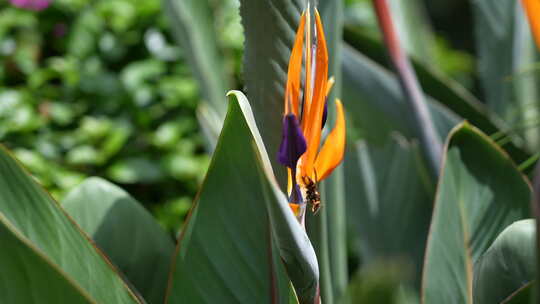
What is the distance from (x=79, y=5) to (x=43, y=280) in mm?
1616

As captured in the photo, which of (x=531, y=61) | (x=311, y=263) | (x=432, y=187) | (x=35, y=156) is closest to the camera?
(x=311, y=263)

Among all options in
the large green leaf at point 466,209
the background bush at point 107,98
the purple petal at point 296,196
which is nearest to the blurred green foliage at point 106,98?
the background bush at point 107,98

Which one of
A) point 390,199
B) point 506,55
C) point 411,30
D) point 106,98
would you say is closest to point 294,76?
point 390,199

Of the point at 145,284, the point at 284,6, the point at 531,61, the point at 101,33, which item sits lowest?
the point at 145,284

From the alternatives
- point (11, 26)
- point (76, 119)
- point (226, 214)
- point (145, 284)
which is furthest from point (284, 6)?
point (11, 26)

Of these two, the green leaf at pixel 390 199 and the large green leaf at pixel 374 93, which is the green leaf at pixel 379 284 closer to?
the green leaf at pixel 390 199

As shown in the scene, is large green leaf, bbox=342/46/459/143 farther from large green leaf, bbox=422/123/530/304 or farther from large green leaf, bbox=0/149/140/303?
large green leaf, bbox=0/149/140/303

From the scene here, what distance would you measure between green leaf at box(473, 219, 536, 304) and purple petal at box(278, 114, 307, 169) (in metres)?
0.18

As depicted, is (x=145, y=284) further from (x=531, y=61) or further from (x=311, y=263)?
(x=531, y=61)

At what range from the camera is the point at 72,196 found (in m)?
0.73

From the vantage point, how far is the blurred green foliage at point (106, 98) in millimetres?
1715

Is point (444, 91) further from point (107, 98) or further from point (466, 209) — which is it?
point (107, 98)

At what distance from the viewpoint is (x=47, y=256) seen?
47 cm

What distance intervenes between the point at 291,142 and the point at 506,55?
89cm
